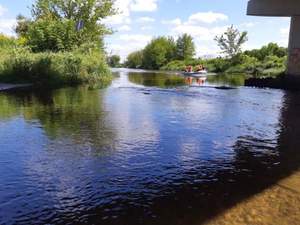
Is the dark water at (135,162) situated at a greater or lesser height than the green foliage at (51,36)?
lesser

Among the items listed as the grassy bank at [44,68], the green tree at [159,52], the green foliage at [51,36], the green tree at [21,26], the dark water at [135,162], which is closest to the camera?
the dark water at [135,162]

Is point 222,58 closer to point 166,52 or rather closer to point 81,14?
point 166,52

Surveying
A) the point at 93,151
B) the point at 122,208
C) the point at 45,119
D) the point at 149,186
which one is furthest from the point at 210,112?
the point at 122,208

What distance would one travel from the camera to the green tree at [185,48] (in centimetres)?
13412

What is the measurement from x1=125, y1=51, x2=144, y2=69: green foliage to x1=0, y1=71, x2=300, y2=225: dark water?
475 feet

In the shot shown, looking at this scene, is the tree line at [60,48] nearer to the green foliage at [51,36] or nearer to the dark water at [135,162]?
the green foliage at [51,36]

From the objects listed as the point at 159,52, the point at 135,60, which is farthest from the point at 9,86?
the point at 135,60

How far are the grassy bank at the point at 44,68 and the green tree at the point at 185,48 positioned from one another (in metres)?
93.5

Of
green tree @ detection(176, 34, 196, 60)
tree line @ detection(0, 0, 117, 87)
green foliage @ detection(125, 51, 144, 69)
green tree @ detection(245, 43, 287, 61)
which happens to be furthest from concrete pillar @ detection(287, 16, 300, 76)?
green foliage @ detection(125, 51, 144, 69)

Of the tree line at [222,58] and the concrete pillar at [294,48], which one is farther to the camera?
the tree line at [222,58]

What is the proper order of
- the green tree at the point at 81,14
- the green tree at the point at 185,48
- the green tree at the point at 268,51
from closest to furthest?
the green tree at the point at 81,14, the green tree at the point at 268,51, the green tree at the point at 185,48

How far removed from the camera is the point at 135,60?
569 ft

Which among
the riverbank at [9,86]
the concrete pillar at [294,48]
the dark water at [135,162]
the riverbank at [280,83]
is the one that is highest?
the concrete pillar at [294,48]

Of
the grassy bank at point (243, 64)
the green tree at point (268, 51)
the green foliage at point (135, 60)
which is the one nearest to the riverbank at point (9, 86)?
the grassy bank at point (243, 64)
